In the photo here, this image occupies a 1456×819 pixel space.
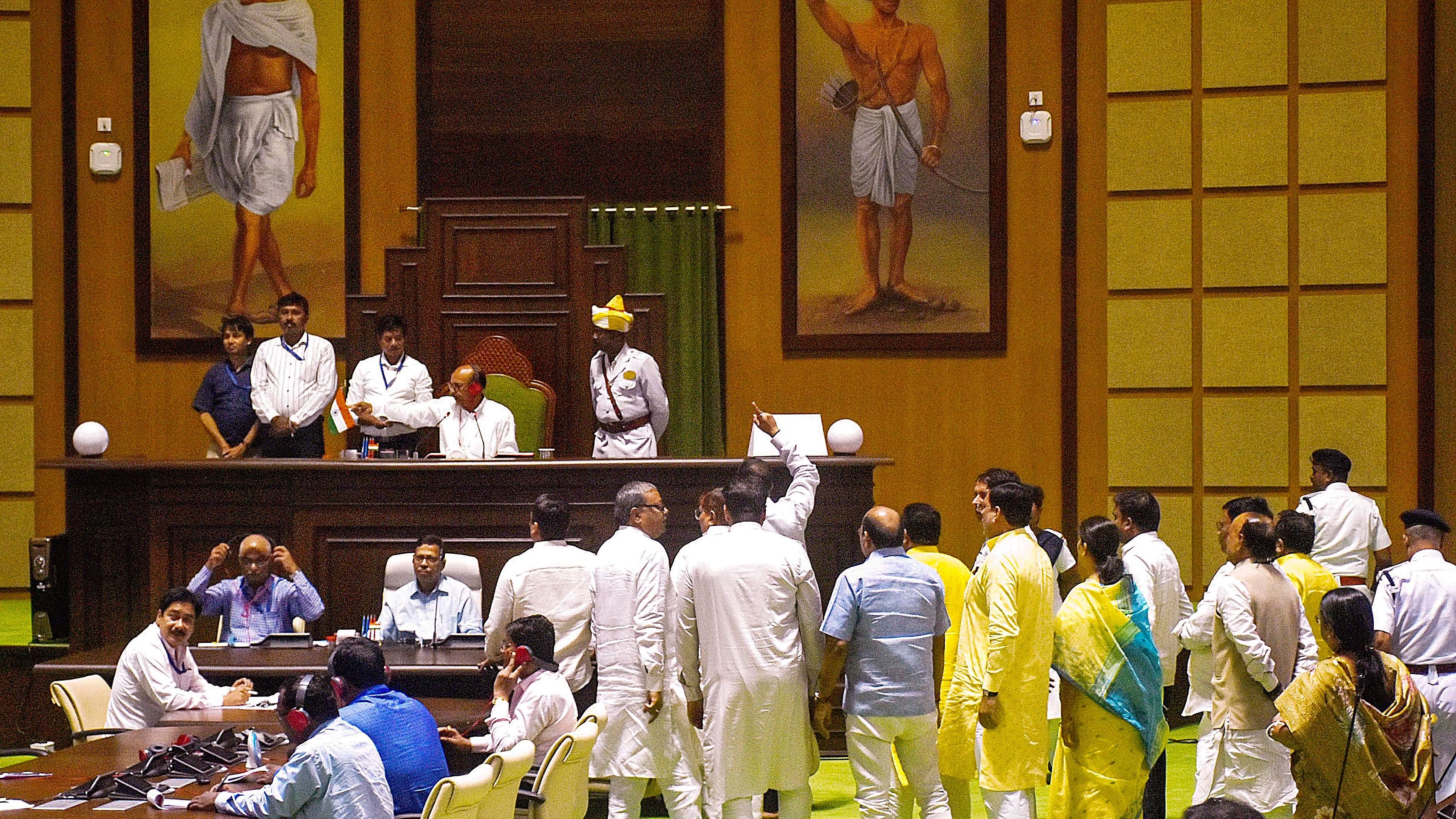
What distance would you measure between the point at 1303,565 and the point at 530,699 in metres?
2.88

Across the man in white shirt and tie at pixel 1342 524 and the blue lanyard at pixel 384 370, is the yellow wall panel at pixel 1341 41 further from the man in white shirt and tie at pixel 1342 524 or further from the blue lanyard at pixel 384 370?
the blue lanyard at pixel 384 370

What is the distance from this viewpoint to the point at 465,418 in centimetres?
730

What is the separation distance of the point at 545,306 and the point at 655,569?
358 cm

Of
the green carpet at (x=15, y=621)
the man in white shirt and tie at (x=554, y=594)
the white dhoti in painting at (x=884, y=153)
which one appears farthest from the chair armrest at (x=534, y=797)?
the white dhoti in painting at (x=884, y=153)

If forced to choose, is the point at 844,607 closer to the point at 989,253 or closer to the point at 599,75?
the point at 989,253

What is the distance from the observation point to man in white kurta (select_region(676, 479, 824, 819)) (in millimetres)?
4758

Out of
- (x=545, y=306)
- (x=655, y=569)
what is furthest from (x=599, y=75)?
(x=655, y=569)

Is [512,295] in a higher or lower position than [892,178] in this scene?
lower

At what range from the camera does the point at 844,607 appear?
15.5ft

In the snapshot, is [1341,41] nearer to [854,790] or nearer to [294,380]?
[854,790]

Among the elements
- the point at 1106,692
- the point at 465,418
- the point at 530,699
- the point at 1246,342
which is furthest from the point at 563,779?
the point at 1246,342

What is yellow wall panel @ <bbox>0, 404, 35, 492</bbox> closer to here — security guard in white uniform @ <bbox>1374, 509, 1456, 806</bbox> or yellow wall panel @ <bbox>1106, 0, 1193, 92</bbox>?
yellow wall panel @ <bbox>1106, 0, 1193, 92</bbox>

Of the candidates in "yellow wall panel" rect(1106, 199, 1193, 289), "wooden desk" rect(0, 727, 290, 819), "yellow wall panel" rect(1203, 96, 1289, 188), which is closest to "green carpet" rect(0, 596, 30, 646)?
"wooden desk" rect(0, 727, 290, 819)

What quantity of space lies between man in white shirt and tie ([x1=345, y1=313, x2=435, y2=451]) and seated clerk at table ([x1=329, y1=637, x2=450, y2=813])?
3.89 m
